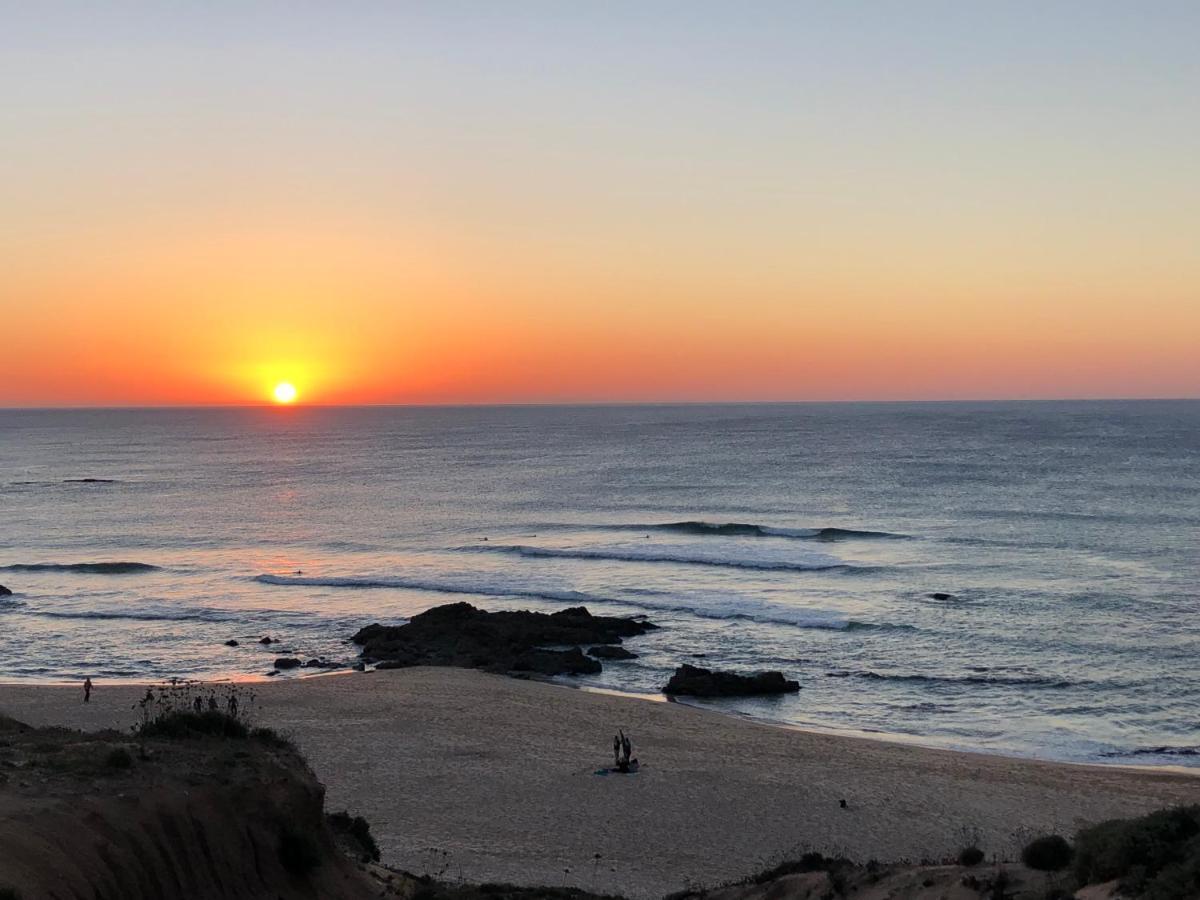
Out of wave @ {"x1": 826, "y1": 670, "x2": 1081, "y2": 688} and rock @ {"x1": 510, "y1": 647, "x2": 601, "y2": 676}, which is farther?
rock @ {"x1": 510, "y1": 647, "x2": 601, "y2": 676}

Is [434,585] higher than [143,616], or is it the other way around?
[434,585]

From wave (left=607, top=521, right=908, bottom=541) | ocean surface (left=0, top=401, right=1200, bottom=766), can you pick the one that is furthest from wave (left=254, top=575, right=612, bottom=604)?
wave (left=607, top=521, right=908, bottom=541)

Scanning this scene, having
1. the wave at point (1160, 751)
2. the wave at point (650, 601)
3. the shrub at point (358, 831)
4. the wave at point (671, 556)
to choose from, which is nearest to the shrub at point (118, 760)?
the shrub at point (358, 831)

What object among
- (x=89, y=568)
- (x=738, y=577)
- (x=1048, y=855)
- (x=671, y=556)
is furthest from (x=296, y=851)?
(x=89, y=568)

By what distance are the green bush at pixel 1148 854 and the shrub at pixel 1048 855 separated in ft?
2.77

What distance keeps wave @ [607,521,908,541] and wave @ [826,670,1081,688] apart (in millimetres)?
30856

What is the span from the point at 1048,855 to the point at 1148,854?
207 cm

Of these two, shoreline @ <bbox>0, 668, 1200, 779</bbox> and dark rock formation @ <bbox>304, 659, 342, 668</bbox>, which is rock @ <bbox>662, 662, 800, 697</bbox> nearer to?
shoreline @ <bbox>0, 668, 1200, 779</bbox>

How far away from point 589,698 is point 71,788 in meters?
22.8

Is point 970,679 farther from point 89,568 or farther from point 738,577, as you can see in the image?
point 89,568

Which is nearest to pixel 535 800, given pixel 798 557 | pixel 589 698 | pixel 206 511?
pixel 589 698

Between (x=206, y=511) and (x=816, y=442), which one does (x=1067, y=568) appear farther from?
(x=816, y=442)

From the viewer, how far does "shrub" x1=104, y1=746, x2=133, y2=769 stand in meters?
13.2

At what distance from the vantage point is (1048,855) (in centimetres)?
1284
